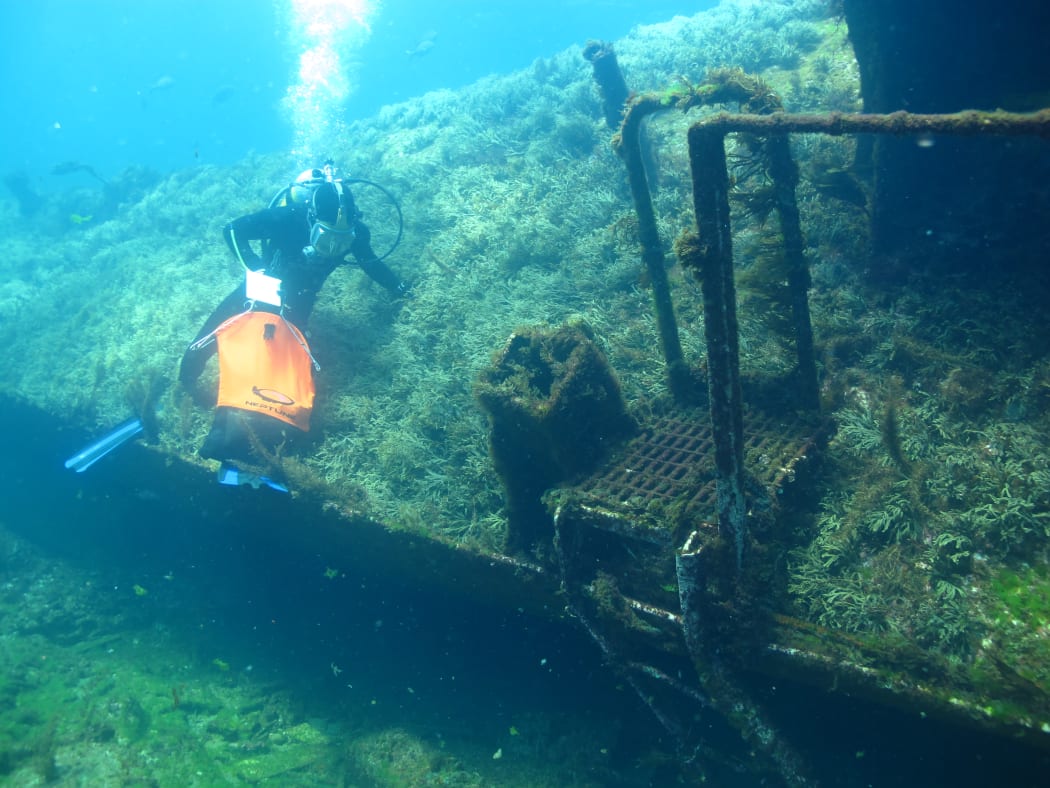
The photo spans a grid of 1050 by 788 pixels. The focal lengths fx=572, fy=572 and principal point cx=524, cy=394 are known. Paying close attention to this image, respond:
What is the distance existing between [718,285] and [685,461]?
1.83m

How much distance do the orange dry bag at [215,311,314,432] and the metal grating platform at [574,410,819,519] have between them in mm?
3629

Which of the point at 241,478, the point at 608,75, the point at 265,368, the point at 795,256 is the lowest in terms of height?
the point at 241,478

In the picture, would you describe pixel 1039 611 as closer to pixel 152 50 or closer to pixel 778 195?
pixel 778 195

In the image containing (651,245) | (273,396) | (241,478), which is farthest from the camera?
(273,396)

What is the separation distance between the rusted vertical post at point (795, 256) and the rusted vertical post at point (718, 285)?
1269 millimetres

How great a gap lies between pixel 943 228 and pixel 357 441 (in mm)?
6510

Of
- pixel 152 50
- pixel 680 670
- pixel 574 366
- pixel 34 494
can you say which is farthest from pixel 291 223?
pixel 152 50

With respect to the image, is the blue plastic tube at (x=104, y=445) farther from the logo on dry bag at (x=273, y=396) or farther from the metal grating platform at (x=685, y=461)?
the metal grating platform at (x=685, y=461)

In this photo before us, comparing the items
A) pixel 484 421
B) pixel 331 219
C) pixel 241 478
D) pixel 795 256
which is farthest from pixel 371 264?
pixel 795 256

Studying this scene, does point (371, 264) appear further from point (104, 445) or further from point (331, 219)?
point (104, 445)

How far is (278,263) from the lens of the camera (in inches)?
299

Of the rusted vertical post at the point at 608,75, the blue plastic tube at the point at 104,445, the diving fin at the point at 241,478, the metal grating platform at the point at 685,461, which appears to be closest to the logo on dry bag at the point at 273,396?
the diving fin at the point at 241,478

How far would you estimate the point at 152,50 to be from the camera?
314ft

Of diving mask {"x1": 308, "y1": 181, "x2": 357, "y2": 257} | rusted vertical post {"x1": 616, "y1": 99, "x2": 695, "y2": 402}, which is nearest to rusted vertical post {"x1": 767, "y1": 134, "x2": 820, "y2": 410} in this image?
rusted vertical post {"x1": 616, "y1": 99, "x2": 695, "y2": 402}
